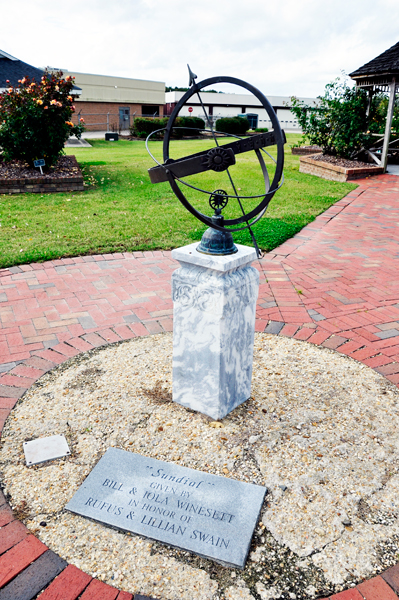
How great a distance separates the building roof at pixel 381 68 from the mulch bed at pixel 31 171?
28.3 feet

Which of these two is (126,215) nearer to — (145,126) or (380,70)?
(380,70)

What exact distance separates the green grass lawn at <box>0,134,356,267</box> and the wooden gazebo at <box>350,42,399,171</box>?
2.72 metres

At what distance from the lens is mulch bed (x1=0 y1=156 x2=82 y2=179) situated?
416 inches

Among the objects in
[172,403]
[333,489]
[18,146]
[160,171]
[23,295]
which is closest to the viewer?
[333,489]

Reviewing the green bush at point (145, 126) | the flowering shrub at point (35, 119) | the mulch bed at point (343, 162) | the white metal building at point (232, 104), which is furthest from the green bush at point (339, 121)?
the white metal building at point (232, 104)

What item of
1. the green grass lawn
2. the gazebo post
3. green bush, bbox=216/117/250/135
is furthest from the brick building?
the green grass lawn

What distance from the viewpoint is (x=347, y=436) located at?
2.89 m

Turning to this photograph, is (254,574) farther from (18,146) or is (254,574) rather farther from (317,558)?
(18,146)

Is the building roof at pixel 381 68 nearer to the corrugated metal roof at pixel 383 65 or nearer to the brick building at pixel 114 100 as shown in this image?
the corrugated metal roof at pixel 383 65

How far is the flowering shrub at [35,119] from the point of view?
34.3ft

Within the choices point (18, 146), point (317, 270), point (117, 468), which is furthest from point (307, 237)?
point (18, 146)

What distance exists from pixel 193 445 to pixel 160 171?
1.68 m

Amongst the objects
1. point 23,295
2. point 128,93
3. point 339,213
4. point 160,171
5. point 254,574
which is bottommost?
point 254,574

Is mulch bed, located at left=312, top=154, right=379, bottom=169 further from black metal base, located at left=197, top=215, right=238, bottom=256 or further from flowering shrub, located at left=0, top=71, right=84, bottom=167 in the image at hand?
black metal base, located at left=197, top=215, right=238, bottom=256
